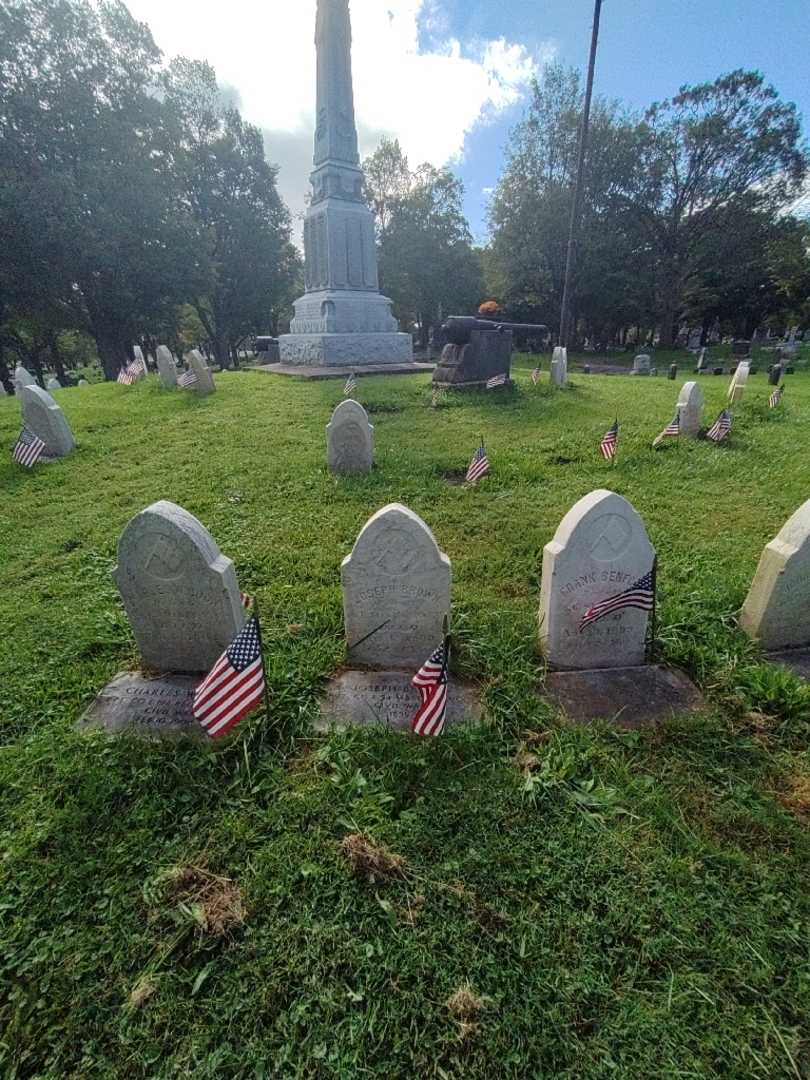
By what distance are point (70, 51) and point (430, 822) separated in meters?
28.6

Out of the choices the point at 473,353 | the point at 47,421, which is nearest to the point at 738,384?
the point at 473,353

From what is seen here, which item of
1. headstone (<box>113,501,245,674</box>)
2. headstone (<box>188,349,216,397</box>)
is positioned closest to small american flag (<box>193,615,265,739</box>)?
headstone (<box>113,501,245,674</box>)

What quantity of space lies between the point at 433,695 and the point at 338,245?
54.1 ft

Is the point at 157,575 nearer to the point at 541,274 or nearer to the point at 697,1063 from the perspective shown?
the point at 697,1063

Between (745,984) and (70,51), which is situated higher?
(70,51)

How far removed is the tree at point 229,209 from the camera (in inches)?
989

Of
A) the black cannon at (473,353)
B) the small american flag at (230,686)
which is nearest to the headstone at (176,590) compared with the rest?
the small american flag at (230,686)

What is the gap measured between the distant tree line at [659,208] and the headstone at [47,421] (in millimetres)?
30655

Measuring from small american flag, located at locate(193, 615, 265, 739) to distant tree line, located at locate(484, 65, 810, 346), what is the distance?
112 ft

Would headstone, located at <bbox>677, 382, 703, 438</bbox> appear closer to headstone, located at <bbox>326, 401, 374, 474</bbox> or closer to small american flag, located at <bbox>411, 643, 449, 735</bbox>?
headstone, located at <bbox>326, 401, 374, 474</bbox>

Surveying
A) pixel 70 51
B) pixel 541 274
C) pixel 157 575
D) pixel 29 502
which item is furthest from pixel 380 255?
pixel 157 575

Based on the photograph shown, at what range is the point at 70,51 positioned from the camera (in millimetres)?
18875

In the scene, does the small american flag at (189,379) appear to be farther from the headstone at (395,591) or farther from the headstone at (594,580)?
the headstone at (594,580)

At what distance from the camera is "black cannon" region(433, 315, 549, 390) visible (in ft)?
38.3
